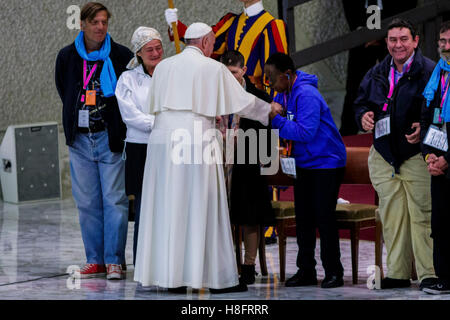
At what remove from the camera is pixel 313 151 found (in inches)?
239

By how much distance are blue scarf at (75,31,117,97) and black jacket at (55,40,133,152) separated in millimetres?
59

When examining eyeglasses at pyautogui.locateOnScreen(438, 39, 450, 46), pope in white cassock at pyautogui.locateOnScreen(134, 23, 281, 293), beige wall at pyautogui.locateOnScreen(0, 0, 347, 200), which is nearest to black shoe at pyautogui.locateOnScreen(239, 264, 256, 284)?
pope in white cassock at pyautogui.locateOnScreen(134, 23, 281, 293)

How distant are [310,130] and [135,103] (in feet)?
4.03

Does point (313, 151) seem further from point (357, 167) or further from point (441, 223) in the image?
point (441, 223)

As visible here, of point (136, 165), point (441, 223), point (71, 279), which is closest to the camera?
point (441, 223)

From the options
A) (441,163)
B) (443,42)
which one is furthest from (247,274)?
(443,42)

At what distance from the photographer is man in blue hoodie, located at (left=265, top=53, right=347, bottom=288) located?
6.05m

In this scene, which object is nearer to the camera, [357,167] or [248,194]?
[248,194]

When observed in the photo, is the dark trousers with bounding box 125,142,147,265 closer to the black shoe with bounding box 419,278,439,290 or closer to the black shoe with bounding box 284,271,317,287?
the black shoe with bounding box 284,271,317,287

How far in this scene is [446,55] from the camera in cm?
564

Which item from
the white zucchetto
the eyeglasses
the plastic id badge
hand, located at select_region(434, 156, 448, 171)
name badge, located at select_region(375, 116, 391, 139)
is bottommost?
hand, located at select_region(434, 156, 448, 171)

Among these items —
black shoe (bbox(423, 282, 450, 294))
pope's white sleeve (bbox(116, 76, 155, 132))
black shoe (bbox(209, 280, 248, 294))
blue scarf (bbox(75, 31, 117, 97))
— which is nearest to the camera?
black shoe (bbox(423, 282, 450, 294))

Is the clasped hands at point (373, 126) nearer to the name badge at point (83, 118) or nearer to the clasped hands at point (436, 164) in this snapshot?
the clasped hands at point (436, 164)

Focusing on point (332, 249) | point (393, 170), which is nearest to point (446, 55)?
point (393, 170)
